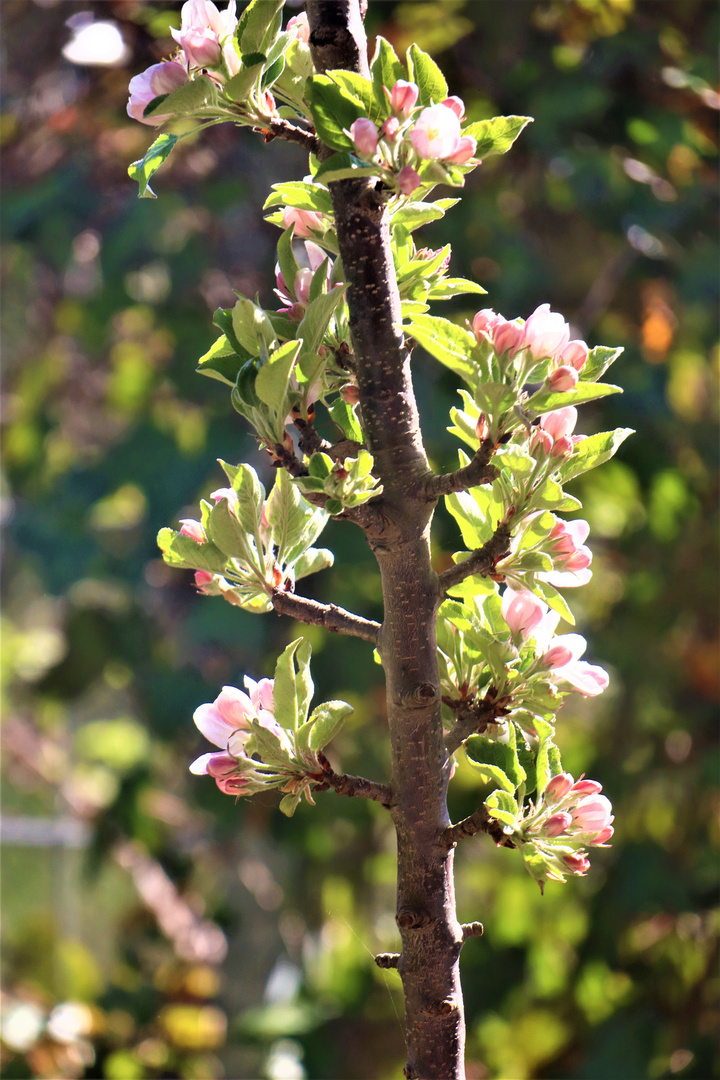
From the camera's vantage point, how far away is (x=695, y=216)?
91 cm

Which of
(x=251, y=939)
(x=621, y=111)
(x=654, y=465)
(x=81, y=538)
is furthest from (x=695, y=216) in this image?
(x=251, y=939)

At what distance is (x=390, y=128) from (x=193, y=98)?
5 centimetres

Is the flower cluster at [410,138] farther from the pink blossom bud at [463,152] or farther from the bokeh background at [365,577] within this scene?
the bokeh background at [365,577]

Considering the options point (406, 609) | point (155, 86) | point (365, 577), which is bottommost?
point (365, 577)

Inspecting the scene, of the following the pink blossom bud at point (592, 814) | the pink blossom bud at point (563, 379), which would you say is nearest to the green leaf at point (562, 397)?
the pink blossom bud at point (563, 379)

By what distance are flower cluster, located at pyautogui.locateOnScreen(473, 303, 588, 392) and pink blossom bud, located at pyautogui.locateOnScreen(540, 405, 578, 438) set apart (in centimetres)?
1

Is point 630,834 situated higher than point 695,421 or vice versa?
point 695,421

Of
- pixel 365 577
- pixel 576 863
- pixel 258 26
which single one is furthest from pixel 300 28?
pixel 365 577

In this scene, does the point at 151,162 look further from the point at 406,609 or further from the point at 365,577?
the point at 365,577

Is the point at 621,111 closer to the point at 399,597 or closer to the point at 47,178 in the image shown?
the point at 47,178

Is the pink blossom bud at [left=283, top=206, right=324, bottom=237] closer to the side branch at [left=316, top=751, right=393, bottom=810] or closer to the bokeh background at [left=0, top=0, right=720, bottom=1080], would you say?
the side branch at [left=316, top=751, right=393, bottom=810]

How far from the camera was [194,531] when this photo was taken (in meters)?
0.27

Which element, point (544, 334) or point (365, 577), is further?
point (365, 577)

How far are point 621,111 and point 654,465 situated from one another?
335mm
